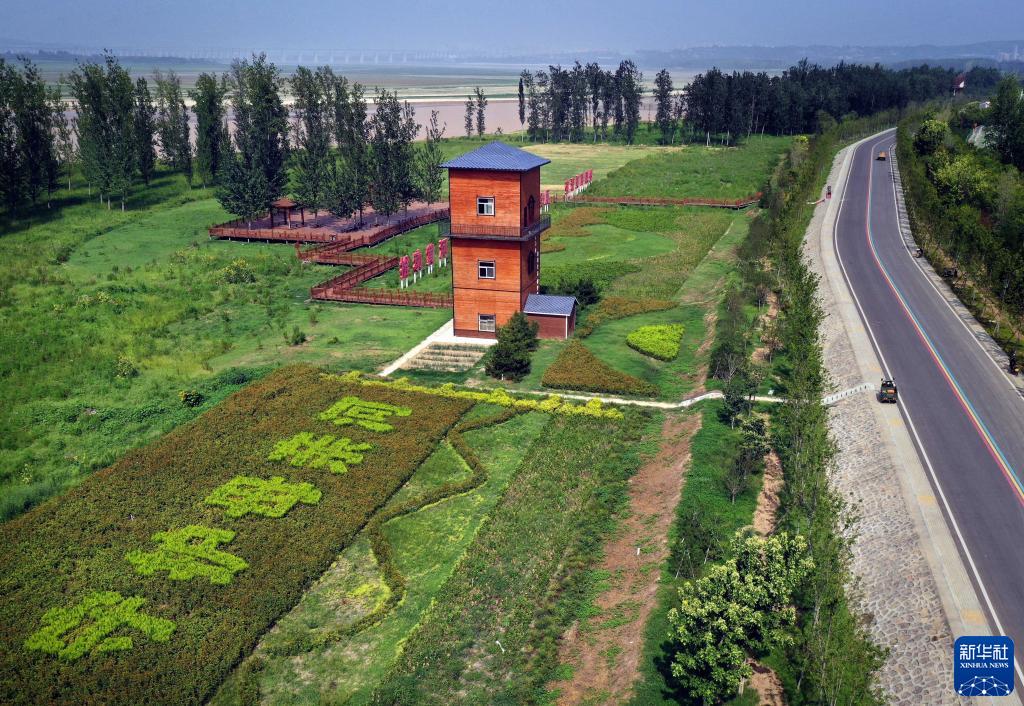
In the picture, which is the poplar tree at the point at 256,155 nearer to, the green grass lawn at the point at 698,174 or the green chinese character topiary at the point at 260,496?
the green grass lawn at the point at 698,174

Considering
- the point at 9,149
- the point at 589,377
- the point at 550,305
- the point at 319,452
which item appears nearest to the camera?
the point at 319,452

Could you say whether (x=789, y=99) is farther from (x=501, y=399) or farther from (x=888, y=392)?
(x=501, y=399)

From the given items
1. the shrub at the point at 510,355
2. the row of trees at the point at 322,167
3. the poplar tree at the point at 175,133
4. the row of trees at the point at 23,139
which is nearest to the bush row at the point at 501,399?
the shrub at the point at 510,355

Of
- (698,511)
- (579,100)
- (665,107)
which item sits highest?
(579,100)

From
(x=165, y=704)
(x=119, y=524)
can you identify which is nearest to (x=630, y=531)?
(x=165, y=704)

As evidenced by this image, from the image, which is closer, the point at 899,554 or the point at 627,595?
the point at 899,554

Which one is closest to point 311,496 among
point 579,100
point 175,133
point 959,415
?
point 959,415
